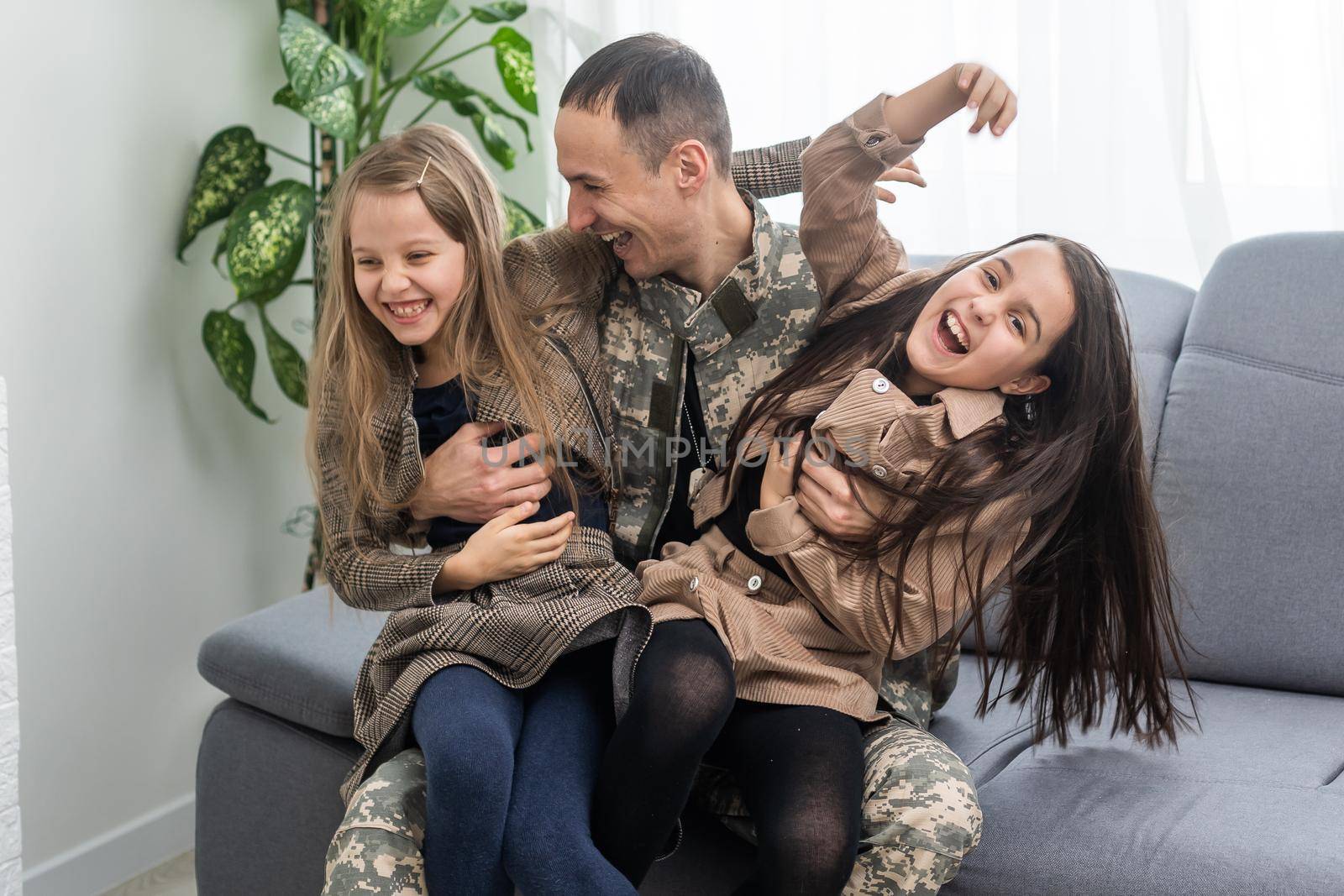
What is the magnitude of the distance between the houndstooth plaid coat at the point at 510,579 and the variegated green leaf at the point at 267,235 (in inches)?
26.8

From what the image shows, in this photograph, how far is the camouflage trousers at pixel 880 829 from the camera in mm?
1120

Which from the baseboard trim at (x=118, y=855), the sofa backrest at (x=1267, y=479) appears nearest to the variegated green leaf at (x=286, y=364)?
the baseboard trim at (x=118, y=855)

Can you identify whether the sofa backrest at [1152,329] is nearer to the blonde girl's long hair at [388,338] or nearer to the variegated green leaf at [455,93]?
the blonde girl's long hair at [388,338]

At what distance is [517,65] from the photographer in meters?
2.17

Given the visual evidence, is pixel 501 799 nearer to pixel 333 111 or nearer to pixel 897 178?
pixel 897 178

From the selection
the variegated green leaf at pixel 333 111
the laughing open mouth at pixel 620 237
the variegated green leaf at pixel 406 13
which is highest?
the variegated green leaf at pixel 406 13

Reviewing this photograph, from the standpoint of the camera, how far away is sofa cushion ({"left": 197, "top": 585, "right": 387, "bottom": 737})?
1505mm

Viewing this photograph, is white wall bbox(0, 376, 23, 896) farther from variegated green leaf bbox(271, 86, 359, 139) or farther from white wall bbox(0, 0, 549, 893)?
variegated green leaf bbox(271, 86, 359, 139)

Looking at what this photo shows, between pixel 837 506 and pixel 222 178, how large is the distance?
1.37 m

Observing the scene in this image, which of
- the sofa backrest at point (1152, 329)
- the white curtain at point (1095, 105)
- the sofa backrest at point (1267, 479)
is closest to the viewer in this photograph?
the sofa backrest at point (1267, 479)

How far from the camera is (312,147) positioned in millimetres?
2209

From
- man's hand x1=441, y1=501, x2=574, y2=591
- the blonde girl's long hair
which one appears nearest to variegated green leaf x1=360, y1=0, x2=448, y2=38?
the blonde girl's long hair

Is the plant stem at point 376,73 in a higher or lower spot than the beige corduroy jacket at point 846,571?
higher

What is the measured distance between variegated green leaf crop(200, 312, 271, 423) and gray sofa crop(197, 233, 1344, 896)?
51 centimetres
